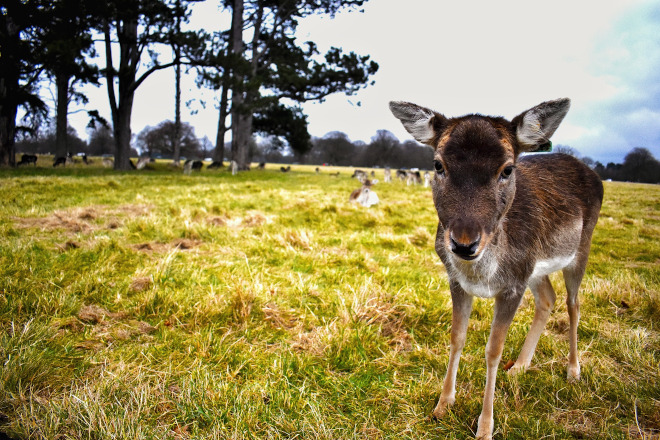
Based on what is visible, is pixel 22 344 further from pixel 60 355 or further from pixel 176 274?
pixel 176 274

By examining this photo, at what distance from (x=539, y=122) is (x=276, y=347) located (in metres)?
2.39

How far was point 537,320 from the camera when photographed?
9.04ft

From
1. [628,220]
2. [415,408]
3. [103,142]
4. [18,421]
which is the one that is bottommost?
[415,408]

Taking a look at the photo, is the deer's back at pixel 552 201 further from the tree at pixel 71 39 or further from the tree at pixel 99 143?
the tree at pixel 99 143

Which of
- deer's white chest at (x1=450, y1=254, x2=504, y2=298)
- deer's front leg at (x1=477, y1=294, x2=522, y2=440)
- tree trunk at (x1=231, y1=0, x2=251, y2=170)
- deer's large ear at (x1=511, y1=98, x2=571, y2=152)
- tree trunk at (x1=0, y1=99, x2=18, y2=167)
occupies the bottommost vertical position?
deer's front leg at (x1=477, y1=294, x2=522, y2=440)

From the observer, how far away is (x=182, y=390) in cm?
208

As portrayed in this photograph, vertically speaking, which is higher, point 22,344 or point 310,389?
point 22,344

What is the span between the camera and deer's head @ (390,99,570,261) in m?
1.78

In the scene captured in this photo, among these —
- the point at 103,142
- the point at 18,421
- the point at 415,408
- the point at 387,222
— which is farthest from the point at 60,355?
the point at 103,142

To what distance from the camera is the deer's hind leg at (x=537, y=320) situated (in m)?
2.56

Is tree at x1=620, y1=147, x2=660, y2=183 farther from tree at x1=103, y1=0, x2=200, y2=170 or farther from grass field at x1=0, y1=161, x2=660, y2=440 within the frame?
tree at x1=103, y1=0, x2=200, y2=170

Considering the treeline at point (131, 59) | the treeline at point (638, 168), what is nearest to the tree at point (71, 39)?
the treeline at point (131, 59)

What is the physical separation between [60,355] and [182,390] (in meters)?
0.93

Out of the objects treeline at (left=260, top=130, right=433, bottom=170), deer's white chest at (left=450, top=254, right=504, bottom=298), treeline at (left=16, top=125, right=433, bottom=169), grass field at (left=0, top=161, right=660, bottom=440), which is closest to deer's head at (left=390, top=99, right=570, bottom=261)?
deer's white chest at (left=450, top=254, right=504, bottom=298)
